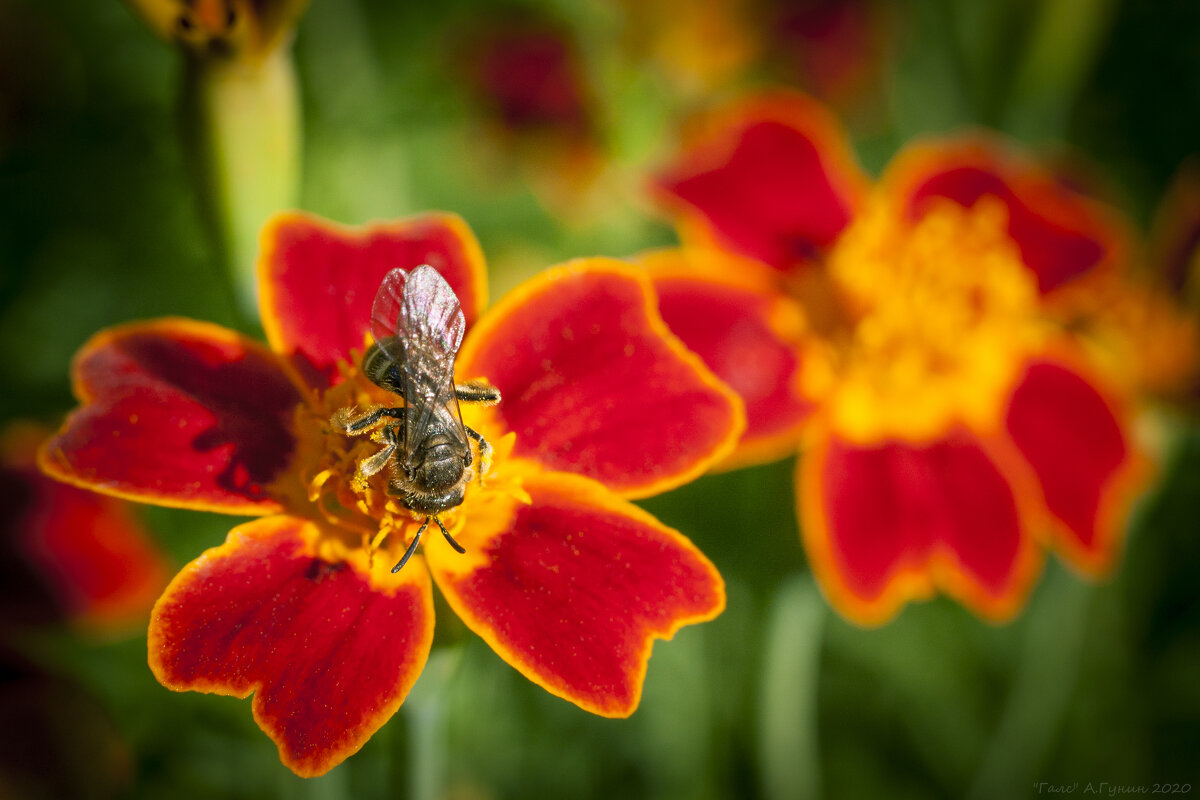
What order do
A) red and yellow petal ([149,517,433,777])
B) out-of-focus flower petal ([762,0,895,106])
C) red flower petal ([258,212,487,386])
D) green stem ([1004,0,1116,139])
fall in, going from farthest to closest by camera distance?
out-of-focus flower petal ([762,0,895,106]) < green stem ([1004,0,1116,139]) < red flower petal ([258,212,487,386]) < red and yellow petal ([149,517,433,777])

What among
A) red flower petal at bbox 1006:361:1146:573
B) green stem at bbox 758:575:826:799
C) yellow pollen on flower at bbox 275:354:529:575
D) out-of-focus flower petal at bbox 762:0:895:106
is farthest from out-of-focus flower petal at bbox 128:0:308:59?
out-of-focus flower petal at bbox 762:0:895:106

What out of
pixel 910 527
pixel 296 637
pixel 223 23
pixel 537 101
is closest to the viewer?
pixel 296 637

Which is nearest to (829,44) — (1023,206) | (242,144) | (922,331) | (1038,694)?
(1023,206)

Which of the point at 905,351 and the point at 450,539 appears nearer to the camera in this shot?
the point at 450,539

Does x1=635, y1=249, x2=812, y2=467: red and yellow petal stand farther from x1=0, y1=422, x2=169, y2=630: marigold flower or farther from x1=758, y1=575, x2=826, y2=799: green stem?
x1=0, y1=422, x2=169, y2=630: marigold flower

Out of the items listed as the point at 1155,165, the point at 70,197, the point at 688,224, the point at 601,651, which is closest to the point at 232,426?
the point at 601,651

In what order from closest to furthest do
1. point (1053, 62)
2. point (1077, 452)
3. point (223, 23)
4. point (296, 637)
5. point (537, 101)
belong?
point (296, 637)
point (223, 23)
point (1077, 452)
point (1053, 62)
point (537, 101)

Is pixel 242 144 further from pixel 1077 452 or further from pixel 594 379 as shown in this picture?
pixel 1077 452
